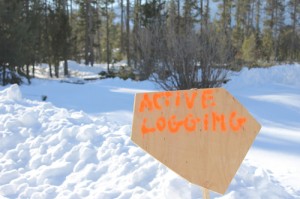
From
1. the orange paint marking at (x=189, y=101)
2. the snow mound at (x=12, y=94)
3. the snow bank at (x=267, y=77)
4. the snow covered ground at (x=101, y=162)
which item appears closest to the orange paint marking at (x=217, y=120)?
the orange paint marking at (x=189, y=101)

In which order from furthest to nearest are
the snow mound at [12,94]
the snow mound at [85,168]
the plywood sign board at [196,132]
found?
the snow mound at [12,94]
the snow mound at [85,168]
the plywood sign board at [196,132]

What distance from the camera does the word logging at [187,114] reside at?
309 centimetres

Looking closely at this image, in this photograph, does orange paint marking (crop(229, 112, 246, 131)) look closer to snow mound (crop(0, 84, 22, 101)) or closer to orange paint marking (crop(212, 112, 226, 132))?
orange paint marking (crop(212, 112, 226, 132))

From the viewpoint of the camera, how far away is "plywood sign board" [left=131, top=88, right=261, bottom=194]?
10.1 feet

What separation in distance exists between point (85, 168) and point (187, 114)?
2.06 m

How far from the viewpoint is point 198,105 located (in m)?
3.15

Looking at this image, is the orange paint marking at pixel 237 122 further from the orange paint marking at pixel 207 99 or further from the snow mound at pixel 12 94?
the snow mound at pixel 12 94

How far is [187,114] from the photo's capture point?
3.12 metres

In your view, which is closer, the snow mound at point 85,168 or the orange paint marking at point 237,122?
the orange paint marking at point 237,122

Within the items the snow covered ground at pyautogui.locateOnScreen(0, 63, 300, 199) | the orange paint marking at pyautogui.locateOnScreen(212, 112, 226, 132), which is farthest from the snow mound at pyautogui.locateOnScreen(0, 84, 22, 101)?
the orange paint marking at pyautogui.locateOnScreen(212, 112, 226, 132)

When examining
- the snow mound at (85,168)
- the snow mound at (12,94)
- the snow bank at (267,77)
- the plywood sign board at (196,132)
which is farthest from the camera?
the snow bank at (267,77)

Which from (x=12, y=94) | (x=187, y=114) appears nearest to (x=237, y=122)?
(x=187, y=114)

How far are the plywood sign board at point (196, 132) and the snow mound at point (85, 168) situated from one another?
699mm

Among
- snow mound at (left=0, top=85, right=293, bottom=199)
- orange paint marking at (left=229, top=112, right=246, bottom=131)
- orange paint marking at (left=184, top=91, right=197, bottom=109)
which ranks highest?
orange paint marking at (left=184, top=91, right=197, bottom=109)
